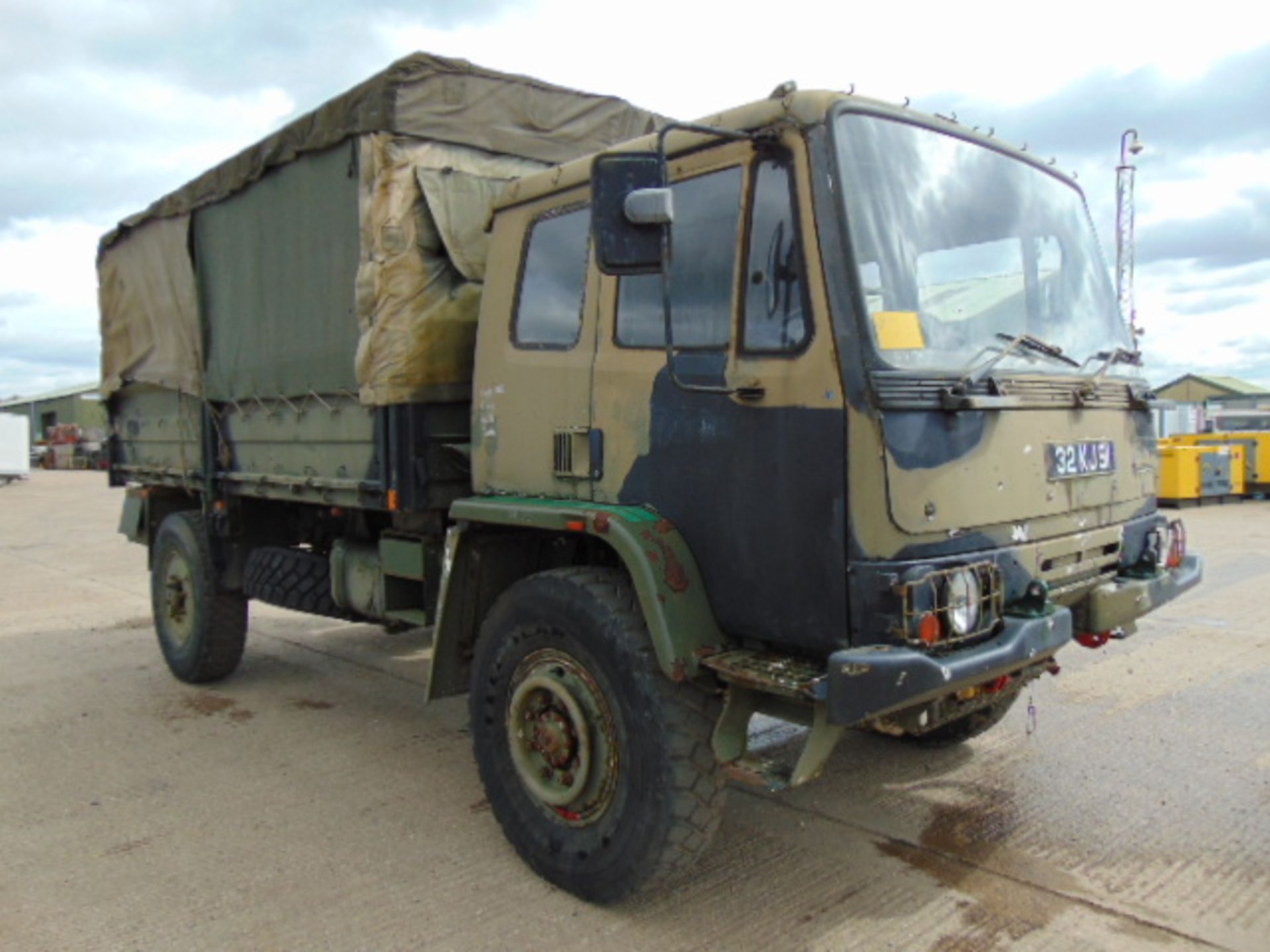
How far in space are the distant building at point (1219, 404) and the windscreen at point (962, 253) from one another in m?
25.9

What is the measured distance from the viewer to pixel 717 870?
3758 millimetres

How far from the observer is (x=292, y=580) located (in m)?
5.79

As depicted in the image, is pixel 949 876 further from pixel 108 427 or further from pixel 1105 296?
pixel 108 427

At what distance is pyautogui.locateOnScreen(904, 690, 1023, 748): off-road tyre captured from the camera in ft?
15.5

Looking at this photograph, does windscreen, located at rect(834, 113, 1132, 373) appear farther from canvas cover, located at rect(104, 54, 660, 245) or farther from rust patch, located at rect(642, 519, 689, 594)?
canvas cover, located at rect(104, 54, 660, 245)

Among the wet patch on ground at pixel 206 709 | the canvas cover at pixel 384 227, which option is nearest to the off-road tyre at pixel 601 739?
the canvas cover at pixel 384 227

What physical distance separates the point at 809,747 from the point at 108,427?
6.72 m

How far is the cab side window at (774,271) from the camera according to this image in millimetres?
3092

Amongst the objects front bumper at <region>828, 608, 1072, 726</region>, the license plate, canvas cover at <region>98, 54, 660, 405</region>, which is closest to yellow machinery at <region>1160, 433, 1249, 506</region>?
the license plate

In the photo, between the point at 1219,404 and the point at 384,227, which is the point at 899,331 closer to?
the point at 384,227

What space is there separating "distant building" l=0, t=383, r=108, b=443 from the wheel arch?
61.7 meters

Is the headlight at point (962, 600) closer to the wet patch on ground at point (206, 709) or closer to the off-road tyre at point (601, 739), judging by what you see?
the off-road tyre at point (601, 739)

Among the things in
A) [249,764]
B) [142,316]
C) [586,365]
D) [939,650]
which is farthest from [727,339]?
[142,316]

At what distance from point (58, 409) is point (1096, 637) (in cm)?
7139
